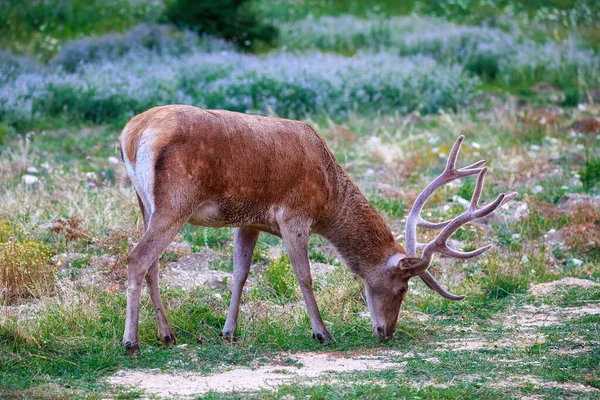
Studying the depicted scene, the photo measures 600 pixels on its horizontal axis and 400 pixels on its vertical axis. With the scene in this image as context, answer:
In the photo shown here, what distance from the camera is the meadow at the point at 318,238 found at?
20.2ft

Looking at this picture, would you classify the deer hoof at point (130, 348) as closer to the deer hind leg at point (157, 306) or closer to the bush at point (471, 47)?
the deer hind leg at point (157, 306)

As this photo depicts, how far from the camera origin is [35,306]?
7.30m

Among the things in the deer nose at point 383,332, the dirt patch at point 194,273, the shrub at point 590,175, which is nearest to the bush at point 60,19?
the shrub at point 590,175

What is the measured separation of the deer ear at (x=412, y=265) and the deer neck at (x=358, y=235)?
10.2 inches

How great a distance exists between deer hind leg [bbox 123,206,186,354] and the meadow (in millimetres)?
179

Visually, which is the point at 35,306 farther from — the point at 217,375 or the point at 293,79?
the point at 293,79

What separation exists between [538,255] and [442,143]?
4.98 m

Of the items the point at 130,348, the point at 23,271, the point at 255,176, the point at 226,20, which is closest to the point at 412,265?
the point at 255,176

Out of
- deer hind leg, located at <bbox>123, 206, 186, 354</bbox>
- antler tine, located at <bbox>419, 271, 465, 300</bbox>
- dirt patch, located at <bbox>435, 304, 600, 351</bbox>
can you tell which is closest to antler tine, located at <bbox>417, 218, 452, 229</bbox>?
antler tine, located at <bbox>419, 271, 465, 300</bbox>

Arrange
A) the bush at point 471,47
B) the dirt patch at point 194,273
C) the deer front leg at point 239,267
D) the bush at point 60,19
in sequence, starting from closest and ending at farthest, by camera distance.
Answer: the deer front leg at point 239,267
the dirt patch at point 194,273
the bush at point 471,47
the bush at point 60,19

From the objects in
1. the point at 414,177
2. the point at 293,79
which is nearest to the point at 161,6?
the point at 293,79

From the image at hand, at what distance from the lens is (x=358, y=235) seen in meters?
7.43

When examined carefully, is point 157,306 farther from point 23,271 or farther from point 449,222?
point 449,222

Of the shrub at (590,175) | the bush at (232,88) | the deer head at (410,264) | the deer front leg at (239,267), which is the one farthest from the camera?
the bush at (232,88)
